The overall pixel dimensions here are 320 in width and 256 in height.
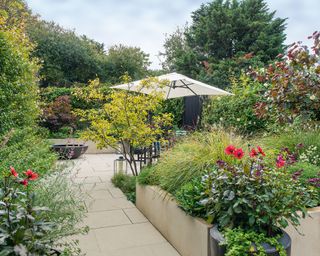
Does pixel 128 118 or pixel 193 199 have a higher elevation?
pixel 128 118

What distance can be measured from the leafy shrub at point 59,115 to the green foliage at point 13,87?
445cm

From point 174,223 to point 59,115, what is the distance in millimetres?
8293

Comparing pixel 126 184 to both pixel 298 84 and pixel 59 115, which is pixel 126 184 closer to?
pixel 298 84

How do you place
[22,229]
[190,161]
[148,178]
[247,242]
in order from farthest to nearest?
[148,178] → [190,161] → [247,242] → [22,229]

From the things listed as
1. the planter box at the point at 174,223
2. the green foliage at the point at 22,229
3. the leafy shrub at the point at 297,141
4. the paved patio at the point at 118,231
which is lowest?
the paved patio at the point at 118,231

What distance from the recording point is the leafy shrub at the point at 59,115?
9736 mm

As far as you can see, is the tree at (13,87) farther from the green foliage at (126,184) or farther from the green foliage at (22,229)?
the green foliage at (22,229)

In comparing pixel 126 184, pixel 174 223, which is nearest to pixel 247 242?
pixel 174 223

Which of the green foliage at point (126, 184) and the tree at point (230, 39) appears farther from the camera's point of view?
the tree at point (230, 39)

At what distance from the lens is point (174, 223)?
107 inches

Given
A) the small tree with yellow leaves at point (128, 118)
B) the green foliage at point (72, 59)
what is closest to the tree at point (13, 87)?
the small tree with yellow leaves at point (128, 118)

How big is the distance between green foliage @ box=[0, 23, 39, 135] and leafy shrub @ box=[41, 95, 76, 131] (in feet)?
14.6

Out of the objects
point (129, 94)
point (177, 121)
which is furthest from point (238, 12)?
point (129, 94)

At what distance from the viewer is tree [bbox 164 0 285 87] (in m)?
14.6
